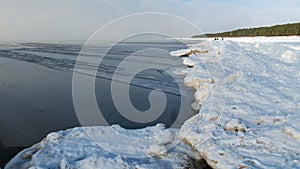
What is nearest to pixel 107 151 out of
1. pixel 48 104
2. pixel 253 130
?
pixel 253 130

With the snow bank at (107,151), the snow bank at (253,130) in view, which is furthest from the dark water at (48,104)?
the snow bank at (253,130)

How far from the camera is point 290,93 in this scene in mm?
5988

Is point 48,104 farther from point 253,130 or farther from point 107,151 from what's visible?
point 253,130

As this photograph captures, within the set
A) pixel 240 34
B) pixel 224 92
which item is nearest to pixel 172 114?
pixel 224 92

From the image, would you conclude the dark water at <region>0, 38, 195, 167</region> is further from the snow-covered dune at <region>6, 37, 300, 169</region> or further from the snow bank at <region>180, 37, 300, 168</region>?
the snow bank at <region>180, 37, 300, 168</region>

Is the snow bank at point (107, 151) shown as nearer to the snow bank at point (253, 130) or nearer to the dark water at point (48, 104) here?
the snow bank at point (253, 130)

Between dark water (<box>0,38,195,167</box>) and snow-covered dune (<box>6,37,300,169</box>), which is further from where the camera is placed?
dark water (<box>0,38,195,167</box>)

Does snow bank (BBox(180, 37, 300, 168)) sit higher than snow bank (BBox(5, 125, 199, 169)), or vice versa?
snow bank (BBox(180, 37, 300, 168))

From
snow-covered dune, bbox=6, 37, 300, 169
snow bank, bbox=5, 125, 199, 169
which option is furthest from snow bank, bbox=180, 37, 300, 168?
snow bank, bbox=5, 125, 199, 169

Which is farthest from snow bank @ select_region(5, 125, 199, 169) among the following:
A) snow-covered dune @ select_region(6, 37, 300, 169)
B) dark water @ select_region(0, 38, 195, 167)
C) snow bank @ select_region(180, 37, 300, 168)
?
dark water @ select_region(0, 38, 195, 167)

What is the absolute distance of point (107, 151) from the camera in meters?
3.85

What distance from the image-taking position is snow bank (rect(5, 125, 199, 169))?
11.5 ft

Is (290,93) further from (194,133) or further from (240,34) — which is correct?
(240,34)

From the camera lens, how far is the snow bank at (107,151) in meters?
3.49
